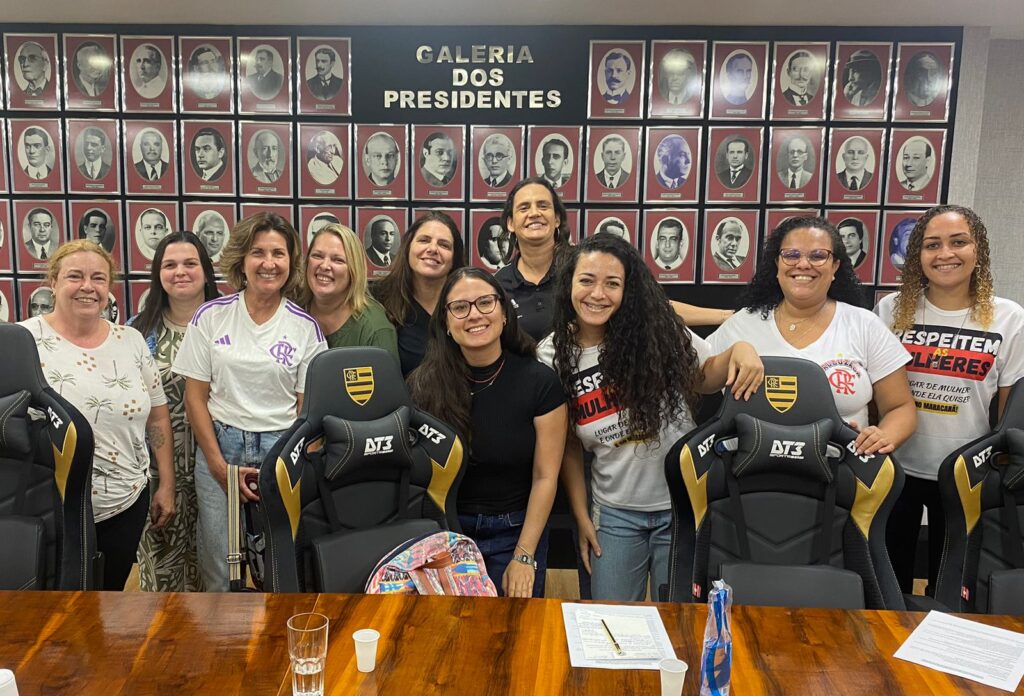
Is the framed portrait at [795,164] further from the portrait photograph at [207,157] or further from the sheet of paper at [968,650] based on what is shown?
the portrait photograph at [207,157]

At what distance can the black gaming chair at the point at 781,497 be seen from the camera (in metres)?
2.05

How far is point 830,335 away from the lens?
8.07 ft

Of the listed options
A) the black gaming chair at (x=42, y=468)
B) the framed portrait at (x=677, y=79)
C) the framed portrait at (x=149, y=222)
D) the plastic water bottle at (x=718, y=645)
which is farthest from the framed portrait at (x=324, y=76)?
the plastic water bottle at (x=718, y=645)

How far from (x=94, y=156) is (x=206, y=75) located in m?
0.78

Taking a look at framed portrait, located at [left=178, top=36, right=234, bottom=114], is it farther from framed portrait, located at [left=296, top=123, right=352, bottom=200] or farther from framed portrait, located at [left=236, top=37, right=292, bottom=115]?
framed portrait, located at [left=296, top=123, right=352, bottom=200]

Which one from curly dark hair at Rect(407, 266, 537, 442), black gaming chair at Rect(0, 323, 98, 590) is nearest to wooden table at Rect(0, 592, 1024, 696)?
black gaming chair at Rect(0, 323, 98, 590)

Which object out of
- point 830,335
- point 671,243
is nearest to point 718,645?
point 830,335

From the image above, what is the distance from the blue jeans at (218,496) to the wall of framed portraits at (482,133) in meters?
1.71

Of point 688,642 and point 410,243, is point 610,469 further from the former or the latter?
point 410,243

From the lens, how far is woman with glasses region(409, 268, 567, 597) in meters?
2.32

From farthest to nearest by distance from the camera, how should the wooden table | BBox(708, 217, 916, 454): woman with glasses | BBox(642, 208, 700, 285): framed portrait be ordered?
BBox(642, 208, 700, 285): framed portrait → BBox(708, 217, 916, 454): woman with glasses → the wooden table

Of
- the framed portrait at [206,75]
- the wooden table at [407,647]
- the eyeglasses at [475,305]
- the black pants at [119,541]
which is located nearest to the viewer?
the wooden table at [407,647]

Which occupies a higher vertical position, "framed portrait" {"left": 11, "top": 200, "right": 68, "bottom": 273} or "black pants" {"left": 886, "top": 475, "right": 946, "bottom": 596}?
"framed portrait" {"left": 11, "top": 200, "right": 68, "bottom": 273}

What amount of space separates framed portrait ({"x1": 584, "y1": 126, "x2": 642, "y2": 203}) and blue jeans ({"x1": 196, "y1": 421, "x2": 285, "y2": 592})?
2251 mm
